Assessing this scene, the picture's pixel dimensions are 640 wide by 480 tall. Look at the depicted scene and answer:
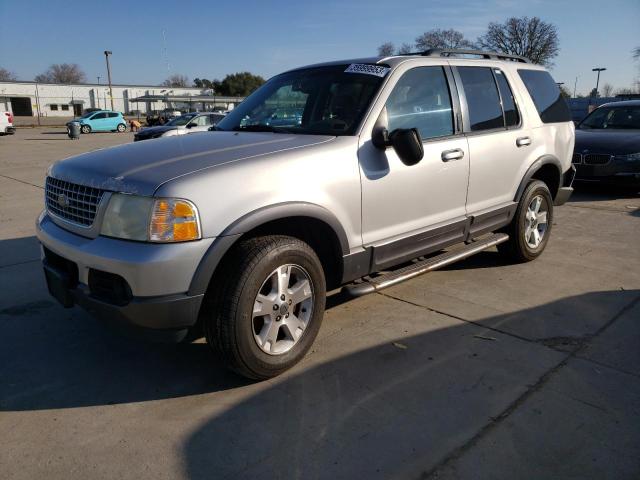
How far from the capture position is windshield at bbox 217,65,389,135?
11.6 ft

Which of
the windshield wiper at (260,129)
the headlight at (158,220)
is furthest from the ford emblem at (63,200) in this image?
the windshield wiper at (260,129)

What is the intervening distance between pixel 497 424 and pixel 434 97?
7.97ft

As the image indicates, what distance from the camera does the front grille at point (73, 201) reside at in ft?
9.25

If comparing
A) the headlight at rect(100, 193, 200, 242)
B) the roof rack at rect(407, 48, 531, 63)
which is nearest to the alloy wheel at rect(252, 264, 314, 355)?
the headlight at rect(100, 193, 200, 242)

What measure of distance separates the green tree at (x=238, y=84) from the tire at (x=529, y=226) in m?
82.8

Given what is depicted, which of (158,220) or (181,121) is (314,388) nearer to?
(158,220)

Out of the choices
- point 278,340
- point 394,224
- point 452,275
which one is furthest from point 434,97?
point 278,340

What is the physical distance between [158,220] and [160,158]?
1.86 feet

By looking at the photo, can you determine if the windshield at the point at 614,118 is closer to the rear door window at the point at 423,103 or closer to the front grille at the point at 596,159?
the front grille at the point at 596,159

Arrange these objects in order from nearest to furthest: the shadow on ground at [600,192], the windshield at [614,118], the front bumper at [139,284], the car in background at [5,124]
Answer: the front bumper at [139,284] → the shadow on ground at [600,192] → the windshield at [614,118] → the car in background at [5,124]

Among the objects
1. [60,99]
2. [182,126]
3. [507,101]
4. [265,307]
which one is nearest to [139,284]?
[265,307]

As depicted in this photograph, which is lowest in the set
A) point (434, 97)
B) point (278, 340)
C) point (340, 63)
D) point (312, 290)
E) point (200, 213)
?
point (278, 340)

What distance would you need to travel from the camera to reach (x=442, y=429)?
2566mm

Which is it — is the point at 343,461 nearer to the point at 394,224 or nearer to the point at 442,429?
the point at 442,429
